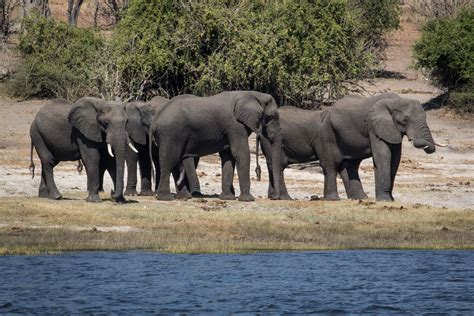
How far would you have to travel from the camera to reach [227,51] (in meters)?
43.2

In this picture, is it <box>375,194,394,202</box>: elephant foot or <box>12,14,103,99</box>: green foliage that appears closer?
<box>375,194,394,202</box>: elephant foot

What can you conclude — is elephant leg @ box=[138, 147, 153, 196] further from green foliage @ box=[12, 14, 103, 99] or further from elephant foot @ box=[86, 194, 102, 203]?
green foliage @ box=[12, 14, 103, 99]

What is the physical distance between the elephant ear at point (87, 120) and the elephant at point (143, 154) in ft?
7.55

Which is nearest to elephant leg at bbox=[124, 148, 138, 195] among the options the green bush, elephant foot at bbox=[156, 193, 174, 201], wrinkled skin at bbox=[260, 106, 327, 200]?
elephant foot at bbox=[156, 193, 174, 201]

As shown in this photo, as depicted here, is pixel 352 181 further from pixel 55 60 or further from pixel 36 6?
pixel 36 6

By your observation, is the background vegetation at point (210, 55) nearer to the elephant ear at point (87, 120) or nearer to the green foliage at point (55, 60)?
the green foliage at point (55, 60)

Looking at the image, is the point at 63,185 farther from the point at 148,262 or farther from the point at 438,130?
the point at 438,130

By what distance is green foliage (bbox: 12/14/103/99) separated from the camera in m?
44.2

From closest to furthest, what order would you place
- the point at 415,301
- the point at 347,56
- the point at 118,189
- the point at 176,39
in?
the point at 415,301 < the point at 118,189 < the point at 176,39 < the point at 347,56

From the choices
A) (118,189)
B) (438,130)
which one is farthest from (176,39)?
(118,189)

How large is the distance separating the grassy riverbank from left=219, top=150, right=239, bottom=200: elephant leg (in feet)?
4.23

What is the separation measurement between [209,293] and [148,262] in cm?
228

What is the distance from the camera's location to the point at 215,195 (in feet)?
100

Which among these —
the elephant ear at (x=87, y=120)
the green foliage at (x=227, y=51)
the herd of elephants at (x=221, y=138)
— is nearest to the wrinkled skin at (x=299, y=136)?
the herd of elephants at (x=221, y=138)
